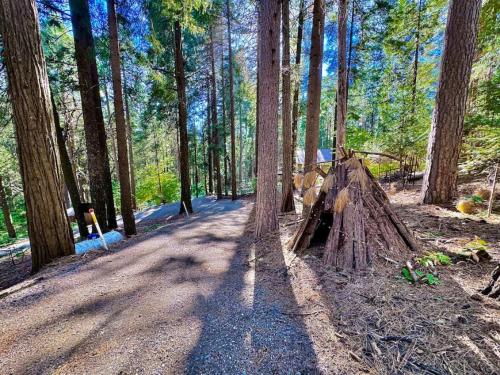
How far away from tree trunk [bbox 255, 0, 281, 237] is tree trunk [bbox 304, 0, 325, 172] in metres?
1.14

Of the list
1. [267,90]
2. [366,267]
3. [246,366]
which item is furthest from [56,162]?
[366,267]

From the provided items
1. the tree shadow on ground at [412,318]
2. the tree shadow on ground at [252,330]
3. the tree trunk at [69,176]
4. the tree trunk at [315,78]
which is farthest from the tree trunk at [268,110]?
the tree trunk at [69,176]

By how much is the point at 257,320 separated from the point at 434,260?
90.3 inches

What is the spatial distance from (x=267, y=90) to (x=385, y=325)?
423 cm

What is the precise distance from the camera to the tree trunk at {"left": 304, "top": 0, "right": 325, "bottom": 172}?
238 inches

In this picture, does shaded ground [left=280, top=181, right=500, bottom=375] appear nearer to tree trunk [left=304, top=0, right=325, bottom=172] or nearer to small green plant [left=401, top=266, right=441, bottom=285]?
small green plant [left=401, top=266, right=441, bottom=285]

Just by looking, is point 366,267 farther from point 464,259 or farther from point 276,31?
point 276,31

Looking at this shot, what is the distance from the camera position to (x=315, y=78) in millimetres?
6387

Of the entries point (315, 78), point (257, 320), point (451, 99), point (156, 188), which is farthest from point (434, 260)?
point (156, 188)

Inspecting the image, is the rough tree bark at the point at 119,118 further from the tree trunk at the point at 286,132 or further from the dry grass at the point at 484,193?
the dry grass at the point at 484,193

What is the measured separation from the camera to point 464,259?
2844 mm

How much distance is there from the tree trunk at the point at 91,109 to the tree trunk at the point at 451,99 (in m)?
8.84

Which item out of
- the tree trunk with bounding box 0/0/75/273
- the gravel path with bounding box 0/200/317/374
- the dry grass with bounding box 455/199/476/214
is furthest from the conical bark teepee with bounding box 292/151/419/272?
the tree trunk with bounding box 0/0/75/273

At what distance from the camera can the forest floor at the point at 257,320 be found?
1.74 m
